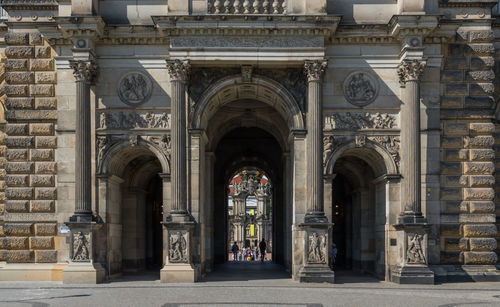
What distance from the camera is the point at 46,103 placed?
1176 inches

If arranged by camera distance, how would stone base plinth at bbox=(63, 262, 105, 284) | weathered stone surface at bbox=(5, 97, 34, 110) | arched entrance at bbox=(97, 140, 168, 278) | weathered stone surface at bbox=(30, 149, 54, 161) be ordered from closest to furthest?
1. stone base plinth at bbox=(63, 262, 105, 284)
2. arched entrance at bbox=(97, 140, 168, 278)
3. weathered stone surface at bbox=(30, 149, 54, 161)
4. weathered stone surface at bbox=(5, 97, 34, 110)

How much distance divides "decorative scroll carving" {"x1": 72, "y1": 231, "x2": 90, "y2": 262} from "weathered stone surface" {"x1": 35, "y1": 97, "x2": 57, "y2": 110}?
213 inches

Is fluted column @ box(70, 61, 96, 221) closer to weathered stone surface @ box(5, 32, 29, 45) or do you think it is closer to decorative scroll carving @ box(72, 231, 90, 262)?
decorative scroll carving @ box(72, 231, 90, 262)

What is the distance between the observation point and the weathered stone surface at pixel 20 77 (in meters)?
30.0

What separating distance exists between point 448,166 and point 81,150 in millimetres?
14497

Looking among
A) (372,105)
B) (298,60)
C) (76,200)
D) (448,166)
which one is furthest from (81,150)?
(448,166)

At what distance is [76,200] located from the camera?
93.4 feet

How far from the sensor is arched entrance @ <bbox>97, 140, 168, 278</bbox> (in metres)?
29.5

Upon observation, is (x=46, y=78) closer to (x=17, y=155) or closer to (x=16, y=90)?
(x=16, y=90)

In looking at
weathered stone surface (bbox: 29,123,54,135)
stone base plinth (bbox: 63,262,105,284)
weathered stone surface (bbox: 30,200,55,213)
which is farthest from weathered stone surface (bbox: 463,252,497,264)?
weathered stone surface (bbox: 29,123,54,135)

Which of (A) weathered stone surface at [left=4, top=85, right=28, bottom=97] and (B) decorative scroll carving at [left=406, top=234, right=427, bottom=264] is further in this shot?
(A) weathered stone surface at [left=4, top=85, right=28, bottom=97]

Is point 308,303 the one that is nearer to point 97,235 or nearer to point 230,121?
point 97,235

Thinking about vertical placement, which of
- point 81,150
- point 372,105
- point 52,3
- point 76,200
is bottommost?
point 76,200

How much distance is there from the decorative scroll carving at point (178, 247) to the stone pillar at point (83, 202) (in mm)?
2882
